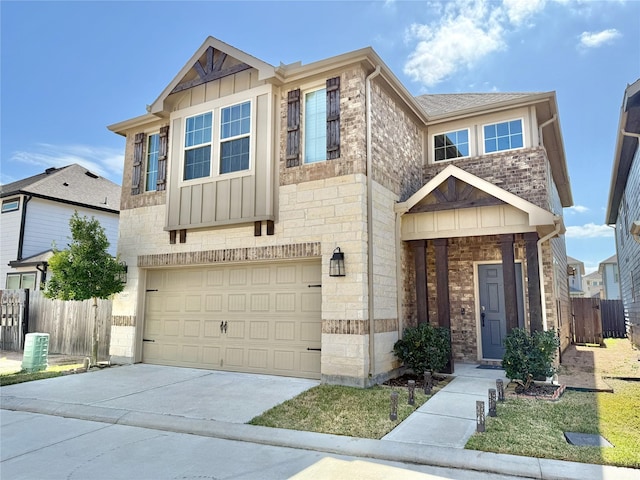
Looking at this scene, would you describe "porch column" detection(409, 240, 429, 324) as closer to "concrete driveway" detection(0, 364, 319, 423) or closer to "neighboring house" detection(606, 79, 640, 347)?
"concrete driveway" detection(0, 364, 319, 423)

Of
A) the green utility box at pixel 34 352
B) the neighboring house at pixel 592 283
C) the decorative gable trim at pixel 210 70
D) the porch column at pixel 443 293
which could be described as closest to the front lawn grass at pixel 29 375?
the green utility box at pixel 34 352

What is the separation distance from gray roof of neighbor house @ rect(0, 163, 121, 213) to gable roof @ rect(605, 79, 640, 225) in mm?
19401

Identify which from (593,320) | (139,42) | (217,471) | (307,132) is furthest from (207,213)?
(593,320)

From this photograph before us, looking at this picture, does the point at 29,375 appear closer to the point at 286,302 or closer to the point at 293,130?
the point at 286,302

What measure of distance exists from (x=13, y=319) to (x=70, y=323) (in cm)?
280

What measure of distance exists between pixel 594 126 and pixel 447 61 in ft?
73.6

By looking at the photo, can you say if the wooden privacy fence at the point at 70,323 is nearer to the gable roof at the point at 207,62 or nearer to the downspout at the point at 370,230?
the gable roof at the point at 207,62

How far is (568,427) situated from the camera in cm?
509

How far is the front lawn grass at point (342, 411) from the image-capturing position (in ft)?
16.7

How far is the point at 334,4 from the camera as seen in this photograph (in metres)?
11.1

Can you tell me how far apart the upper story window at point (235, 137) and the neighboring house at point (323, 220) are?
3 cm

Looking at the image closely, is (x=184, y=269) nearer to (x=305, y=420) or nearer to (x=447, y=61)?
(x=305, y=420)

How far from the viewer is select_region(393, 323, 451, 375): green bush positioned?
769cm

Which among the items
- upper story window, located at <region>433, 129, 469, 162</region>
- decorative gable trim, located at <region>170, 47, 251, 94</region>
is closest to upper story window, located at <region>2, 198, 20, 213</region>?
decorative gable trim, located at <region>170, 47, 251, 94</region>
